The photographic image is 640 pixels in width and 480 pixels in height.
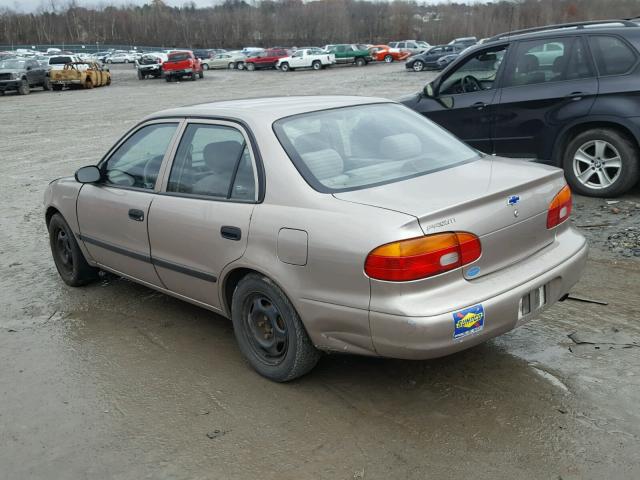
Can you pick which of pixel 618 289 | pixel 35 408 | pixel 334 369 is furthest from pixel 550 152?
pixel 35 408

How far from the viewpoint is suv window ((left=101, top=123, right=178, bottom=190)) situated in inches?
183

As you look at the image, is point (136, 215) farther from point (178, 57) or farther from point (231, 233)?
point (178, 57)

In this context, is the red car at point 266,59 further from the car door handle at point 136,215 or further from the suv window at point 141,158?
the car door handle at point 136,215

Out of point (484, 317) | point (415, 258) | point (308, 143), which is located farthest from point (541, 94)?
point (415, 258)

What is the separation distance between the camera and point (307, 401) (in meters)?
3.68

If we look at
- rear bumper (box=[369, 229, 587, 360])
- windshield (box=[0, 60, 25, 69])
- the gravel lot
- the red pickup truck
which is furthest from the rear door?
the red pickup truck

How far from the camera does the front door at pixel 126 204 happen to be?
4.64 metres

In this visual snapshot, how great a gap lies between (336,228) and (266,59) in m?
50.9

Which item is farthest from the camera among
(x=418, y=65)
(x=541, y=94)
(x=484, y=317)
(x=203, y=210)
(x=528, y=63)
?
(x=418, y=65)

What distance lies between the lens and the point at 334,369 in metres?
4.03

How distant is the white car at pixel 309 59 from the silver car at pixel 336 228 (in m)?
45.6

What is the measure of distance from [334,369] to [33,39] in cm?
12440

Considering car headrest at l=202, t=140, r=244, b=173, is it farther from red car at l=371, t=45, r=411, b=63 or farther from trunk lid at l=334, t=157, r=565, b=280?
red car at l=371, t=45, r=411, b=63

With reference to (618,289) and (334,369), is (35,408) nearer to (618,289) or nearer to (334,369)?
(334,369)
